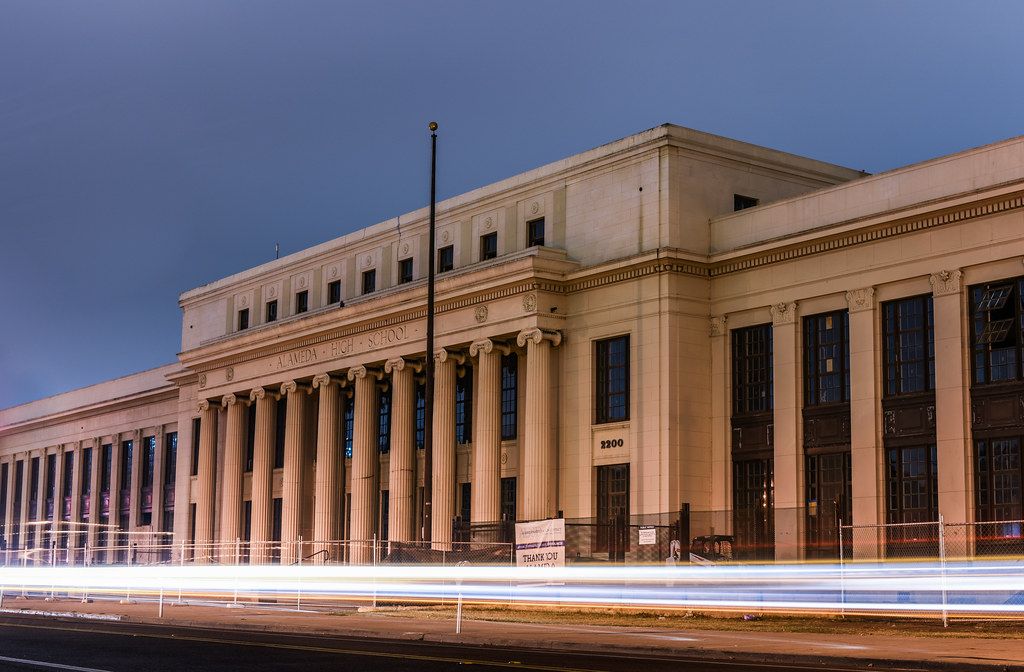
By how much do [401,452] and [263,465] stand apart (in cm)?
1154

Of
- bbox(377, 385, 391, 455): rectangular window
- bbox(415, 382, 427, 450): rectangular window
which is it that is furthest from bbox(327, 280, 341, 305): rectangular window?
bbox(415, 382, 427, 450): rectangular window

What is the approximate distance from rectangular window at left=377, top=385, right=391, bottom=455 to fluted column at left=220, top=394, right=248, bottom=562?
977 cm

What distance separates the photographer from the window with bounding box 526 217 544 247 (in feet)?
190

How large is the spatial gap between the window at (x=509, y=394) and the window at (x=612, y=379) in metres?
4.81

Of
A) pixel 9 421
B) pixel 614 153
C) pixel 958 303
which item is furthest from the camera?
pixel 9 421

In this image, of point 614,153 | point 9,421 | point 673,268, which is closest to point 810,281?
point 673,268

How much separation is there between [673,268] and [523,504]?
1044 cm

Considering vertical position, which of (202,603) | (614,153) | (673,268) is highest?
(614,153)

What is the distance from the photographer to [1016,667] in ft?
71.2

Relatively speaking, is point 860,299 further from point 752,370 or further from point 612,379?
point 612,379

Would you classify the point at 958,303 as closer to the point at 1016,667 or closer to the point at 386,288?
the point at 1016,667

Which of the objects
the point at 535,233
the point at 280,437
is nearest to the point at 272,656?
the point at 535,233

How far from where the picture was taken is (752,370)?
50.9 meters

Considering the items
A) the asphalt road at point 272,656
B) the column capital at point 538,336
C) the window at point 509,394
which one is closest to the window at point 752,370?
the column capital at point 538,336
